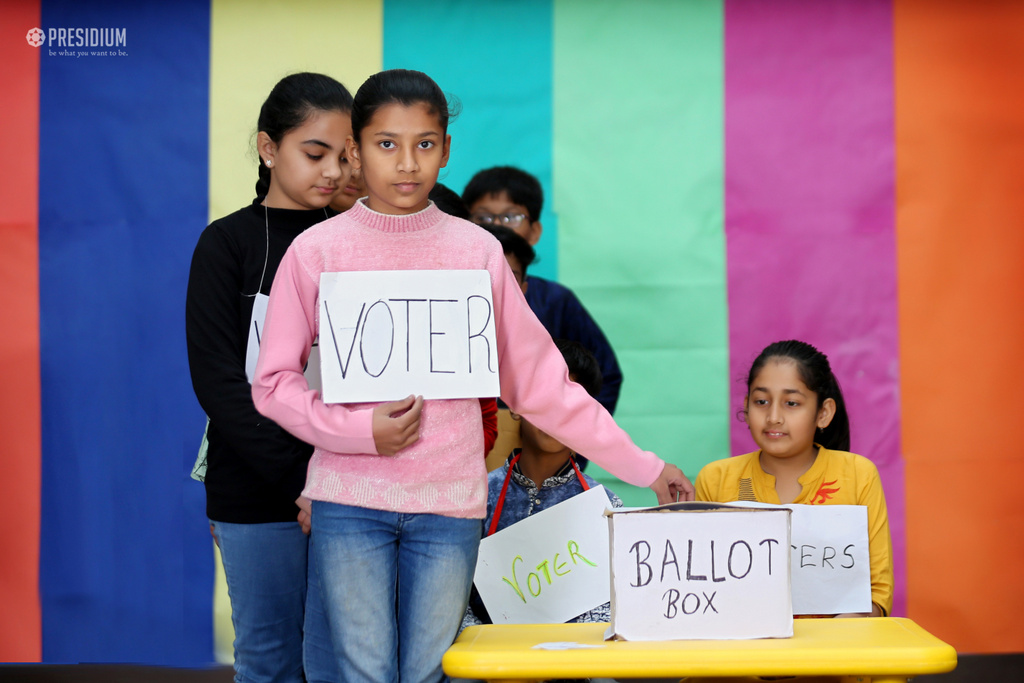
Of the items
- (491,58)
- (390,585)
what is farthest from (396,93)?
(491,58)

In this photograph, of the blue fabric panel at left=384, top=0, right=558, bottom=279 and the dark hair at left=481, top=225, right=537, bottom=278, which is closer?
the dark hair at left=481, top=225, right=537, bottom=278

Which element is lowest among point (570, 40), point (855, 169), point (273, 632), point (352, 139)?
point (273, 632)

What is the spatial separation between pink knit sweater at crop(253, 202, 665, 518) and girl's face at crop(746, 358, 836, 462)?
716mm

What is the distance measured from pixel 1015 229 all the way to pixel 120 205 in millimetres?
2922

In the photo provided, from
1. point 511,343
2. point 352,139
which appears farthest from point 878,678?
point 352,139

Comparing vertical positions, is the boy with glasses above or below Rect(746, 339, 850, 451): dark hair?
above

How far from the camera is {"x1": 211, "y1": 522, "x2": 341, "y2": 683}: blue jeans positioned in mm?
1712

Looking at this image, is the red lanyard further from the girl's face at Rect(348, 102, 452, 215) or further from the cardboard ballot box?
the girl's face at Rect(348, 102, 452, 215)

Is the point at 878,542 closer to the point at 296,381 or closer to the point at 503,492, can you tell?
the point at 503,492

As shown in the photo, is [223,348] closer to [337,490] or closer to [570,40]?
[337,490]

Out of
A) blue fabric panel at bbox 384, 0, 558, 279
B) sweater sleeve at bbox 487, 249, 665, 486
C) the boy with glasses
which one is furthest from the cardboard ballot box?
blue fabric panel at bbox 384, 0, 558, 279

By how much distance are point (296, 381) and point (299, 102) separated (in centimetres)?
63

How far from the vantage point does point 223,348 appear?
1.72m

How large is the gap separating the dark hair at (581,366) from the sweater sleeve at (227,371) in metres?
0.87
